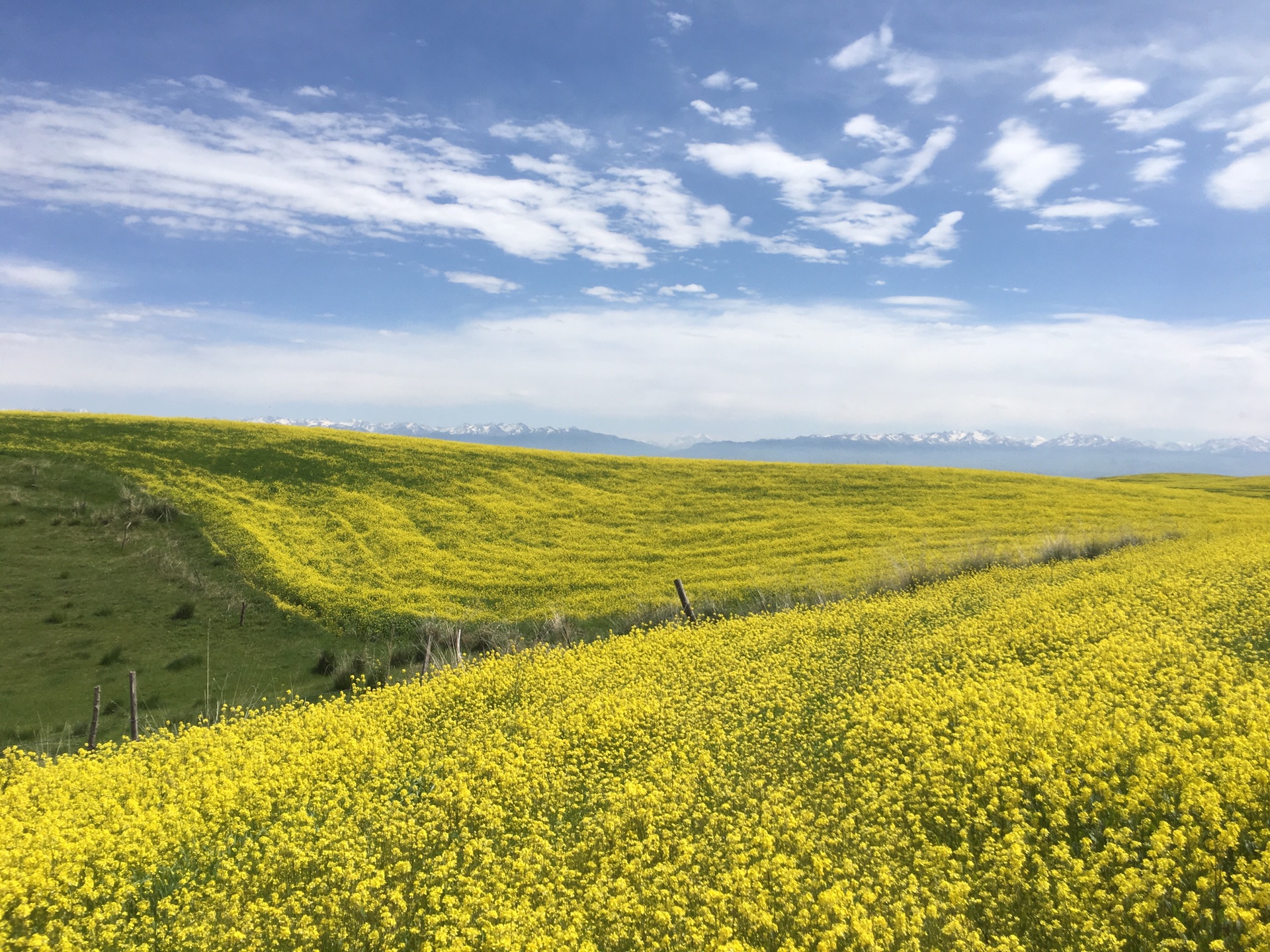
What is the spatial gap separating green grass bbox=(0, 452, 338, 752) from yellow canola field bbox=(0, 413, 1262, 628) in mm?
1264

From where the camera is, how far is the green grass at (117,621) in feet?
57.3

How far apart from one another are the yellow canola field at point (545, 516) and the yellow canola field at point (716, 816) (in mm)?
10126

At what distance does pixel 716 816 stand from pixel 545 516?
26058mm

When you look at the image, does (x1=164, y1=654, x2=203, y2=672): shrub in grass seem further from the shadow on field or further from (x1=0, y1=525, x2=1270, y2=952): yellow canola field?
(x1=0, y1=525, x2=1270, y2=952): yellow canola field

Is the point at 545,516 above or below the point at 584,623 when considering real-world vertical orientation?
above

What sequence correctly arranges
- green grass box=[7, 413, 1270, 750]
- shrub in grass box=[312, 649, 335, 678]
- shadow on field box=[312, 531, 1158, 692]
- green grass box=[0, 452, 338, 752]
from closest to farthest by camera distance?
green grass box=[0, 452, 338, 752] < shadow on field box=[312, 531, 1158, 692] < shrub in grass box=[312, 649, 335, 678] < green grass box=[7, 413, 1270, 750]

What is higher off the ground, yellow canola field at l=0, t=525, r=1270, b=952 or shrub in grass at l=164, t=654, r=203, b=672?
yellow canola field at l=0, t=525, r=1270, b=952

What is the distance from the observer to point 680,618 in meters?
19.1

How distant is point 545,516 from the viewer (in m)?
32.0

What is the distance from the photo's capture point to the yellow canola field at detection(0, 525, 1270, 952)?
16.6ft

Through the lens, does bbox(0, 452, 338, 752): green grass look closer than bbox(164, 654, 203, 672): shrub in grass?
Yes

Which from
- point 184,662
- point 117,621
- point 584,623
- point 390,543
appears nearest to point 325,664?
point 184,662

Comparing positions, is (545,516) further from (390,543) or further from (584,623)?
(584,623)

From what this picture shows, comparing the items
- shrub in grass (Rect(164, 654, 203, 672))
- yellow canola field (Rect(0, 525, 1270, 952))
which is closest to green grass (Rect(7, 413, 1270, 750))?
shrub in grass (Rect(164, 654, 203, 672))
